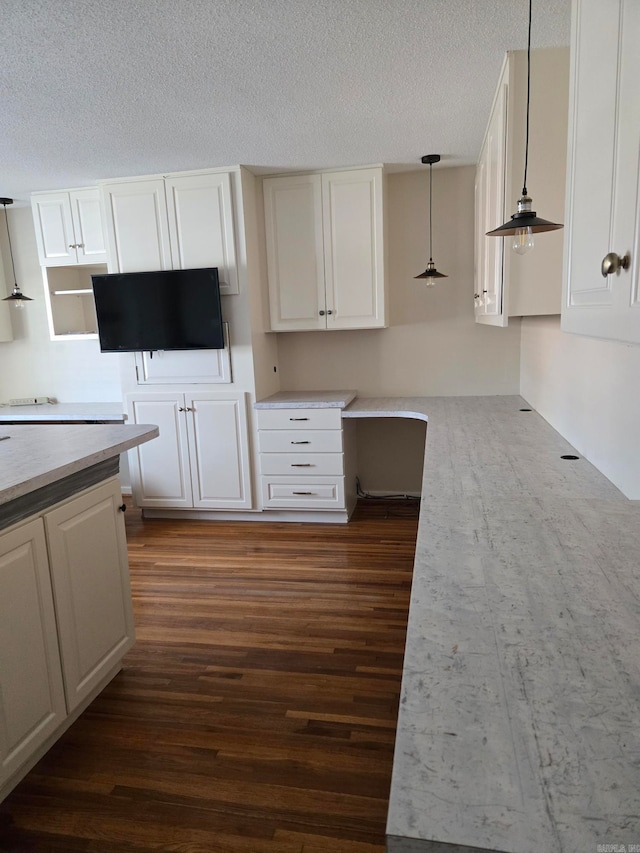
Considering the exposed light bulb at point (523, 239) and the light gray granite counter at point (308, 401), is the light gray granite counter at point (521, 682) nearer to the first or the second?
the exposed light bulb at point (523, 239)

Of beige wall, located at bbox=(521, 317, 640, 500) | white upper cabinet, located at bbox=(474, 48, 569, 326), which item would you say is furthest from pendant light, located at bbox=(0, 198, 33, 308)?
beige wall, located at bbox=(521, 317, 640, 500)

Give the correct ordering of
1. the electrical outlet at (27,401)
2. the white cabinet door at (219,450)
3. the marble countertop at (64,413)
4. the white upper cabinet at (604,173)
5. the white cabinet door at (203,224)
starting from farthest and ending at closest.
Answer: the electrical outlet at (27,401)
the marble countertop at (64,413)
the white cabinet door at (219,450)
the white cabinet door at (203,224)
the white upper cabinet at (604,173)

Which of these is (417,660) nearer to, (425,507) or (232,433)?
(425,507)

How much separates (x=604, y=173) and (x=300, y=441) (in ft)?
9.93

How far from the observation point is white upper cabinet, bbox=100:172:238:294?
378 centimetres

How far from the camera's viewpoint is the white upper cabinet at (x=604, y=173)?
898 millimetres

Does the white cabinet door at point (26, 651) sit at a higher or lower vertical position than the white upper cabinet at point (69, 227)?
lower

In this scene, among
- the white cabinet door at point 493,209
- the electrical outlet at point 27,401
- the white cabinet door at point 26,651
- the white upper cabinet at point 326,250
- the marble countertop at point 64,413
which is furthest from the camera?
the electrical outlet at point 27,401

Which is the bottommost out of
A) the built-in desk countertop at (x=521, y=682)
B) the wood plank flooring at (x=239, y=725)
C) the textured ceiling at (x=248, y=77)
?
the wood plank flooring at (x=239, y=725)

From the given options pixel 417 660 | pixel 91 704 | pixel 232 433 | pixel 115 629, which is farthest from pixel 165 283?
pixel 417 660

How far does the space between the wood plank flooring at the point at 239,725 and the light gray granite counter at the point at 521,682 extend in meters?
0.92

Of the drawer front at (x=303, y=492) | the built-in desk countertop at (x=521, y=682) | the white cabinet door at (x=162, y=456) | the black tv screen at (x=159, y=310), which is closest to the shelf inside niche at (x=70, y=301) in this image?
the black tv screen at (x=159, y=310)

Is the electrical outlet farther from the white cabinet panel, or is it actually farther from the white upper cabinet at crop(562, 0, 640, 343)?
the white upper cabinet at crop(562, 0, 640, 343)

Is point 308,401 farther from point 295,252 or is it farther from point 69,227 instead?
point 69,227
